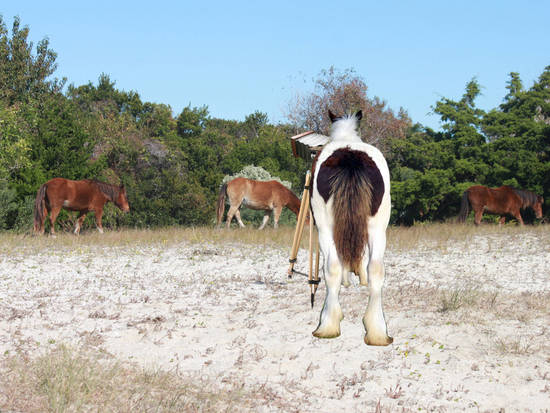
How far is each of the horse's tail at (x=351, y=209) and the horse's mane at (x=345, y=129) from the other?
479 mm

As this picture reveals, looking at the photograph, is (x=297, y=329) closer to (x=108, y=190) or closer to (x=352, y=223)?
(x=352, y=223)

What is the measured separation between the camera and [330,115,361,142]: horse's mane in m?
4.30

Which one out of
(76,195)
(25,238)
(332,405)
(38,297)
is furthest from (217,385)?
(76,195)

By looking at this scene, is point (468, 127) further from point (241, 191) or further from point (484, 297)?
point (484, 297)

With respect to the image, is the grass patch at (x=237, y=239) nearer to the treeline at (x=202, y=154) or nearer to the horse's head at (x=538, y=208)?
the horse's head at (x=538, y=208)

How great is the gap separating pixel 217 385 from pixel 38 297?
214 inches

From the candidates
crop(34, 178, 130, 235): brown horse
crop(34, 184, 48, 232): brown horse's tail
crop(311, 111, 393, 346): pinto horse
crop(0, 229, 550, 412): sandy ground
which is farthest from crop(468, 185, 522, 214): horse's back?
crop(311, 111, 393, 346): pinto horse

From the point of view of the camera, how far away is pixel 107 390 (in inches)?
276

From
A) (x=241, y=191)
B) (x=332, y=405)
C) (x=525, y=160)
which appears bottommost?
(x=332, y=405)

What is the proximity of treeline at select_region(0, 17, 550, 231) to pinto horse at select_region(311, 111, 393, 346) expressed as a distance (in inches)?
930

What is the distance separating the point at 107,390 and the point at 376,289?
4.58 metres

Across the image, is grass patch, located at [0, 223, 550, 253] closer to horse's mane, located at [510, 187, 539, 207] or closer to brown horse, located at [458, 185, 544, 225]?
brown horse, located at [458, 185, 544, 225]

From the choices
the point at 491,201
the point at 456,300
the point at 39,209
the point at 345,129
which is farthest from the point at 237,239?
the point at 345,129

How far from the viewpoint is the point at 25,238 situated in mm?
19469
